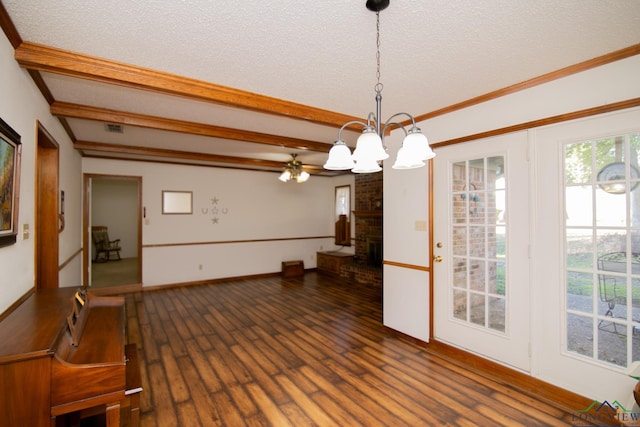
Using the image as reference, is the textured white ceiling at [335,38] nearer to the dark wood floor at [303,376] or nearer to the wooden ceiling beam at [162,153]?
the wooden ceiling beam at [162,153]

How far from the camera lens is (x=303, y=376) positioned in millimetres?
2582

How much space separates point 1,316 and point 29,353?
24.7 inches

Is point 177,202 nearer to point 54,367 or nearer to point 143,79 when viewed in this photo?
point 143,79

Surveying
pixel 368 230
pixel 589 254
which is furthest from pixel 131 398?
pixel 368 230

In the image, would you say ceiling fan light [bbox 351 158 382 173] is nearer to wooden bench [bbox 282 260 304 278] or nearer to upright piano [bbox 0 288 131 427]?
upright piano [bbox 0 288 131 427]

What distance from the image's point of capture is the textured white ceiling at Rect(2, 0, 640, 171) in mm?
1511


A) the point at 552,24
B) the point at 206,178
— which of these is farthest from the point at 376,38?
the point at 206,178

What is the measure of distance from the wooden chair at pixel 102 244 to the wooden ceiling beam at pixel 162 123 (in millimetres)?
7040

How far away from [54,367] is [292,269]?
5.64 m

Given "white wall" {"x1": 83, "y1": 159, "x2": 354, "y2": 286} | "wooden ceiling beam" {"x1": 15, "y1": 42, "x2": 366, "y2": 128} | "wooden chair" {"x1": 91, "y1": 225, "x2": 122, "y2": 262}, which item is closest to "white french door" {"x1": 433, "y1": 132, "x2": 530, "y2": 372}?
"wooden ceiling beam" {"x1": 15, "y1": 42, "x2": 366, "y2": 128}

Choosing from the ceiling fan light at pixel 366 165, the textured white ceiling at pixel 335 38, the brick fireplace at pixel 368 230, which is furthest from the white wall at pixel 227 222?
the ceiling fan light at pixel 366 165

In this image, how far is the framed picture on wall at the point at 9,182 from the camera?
1.60m

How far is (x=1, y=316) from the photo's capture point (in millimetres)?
1606

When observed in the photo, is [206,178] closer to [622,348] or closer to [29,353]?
[29,353]
